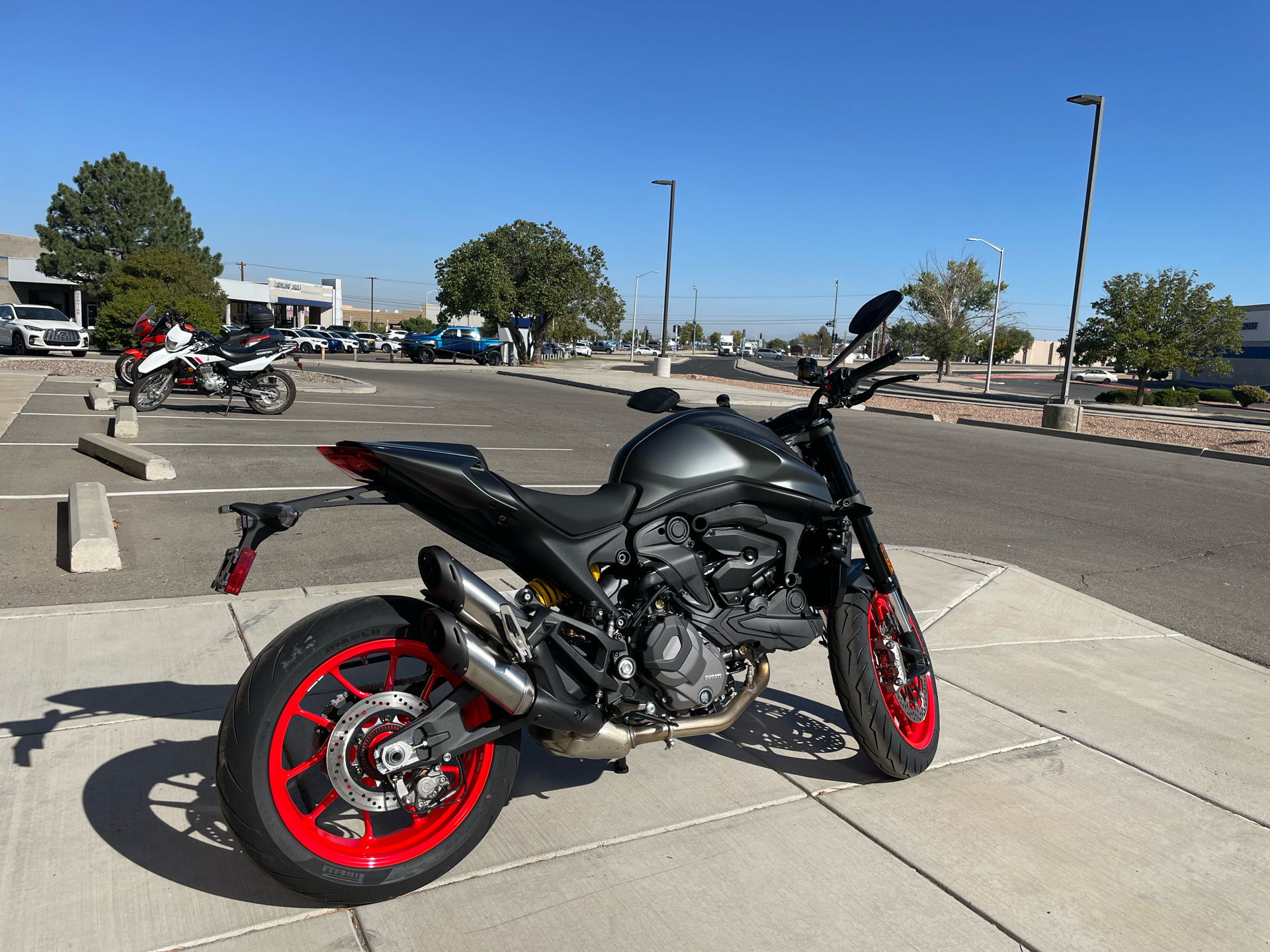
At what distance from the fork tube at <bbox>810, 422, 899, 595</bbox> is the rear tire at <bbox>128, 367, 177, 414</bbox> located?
12.7 meters

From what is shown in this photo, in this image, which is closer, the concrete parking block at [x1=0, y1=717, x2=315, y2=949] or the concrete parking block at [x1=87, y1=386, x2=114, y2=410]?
the concrete parking block at [x1=0, y1=717, x2=315, y2=949]

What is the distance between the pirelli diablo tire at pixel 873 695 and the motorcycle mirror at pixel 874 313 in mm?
958

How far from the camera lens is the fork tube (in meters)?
Answer: 3.26

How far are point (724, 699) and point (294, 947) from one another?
1460 millimetres

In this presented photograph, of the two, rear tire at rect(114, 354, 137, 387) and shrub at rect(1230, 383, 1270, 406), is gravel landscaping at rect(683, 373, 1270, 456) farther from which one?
rear tire at rect(114, 354, 137, 387)

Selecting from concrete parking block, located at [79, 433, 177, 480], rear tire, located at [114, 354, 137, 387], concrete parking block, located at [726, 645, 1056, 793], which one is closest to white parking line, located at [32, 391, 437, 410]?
rear tire, located at [114, 354, 137, 387]

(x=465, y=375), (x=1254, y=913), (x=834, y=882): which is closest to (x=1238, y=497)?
(x=1254, y=913)

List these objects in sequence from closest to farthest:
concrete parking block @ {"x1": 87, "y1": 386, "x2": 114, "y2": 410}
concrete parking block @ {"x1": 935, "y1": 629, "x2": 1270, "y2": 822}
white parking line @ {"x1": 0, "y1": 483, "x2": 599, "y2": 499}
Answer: concrete parking block @ {"x1": 935, "y1": 629, "x2": 1270, "y2": 822}
white parking line @ {"x1": 0, "y1": 483, "x2": 599, "y2": 499}
concrete parking block @ {"x1": 87, "y1": 386, "x2": 114, "y2": 410}

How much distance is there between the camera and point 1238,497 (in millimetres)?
11008

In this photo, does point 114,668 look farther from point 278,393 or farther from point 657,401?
point 278,393

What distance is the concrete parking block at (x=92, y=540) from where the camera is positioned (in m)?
5.27

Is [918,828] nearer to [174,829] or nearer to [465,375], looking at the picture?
[174,829]

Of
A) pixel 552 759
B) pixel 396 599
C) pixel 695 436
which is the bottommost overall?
pixel 552 759

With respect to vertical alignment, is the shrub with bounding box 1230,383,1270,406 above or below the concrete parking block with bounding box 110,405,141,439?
above
